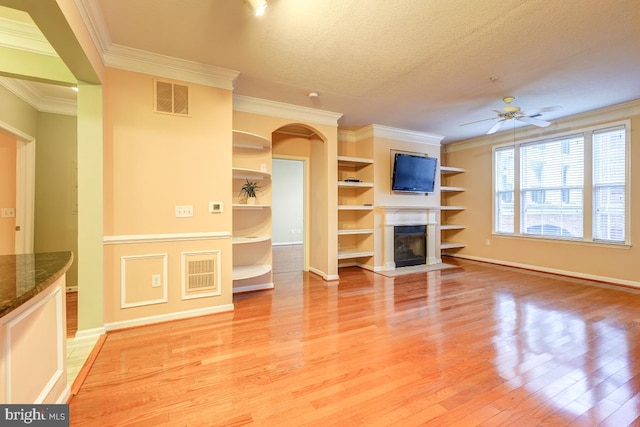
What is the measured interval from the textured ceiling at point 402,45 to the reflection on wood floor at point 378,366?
106 inches

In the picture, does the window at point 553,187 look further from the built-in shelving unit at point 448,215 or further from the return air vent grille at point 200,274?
the return air vent grille at point 200,274

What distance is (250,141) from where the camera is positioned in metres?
3.83

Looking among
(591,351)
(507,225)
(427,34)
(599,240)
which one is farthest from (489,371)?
(507,225)

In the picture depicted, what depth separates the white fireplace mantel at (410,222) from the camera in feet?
17.5

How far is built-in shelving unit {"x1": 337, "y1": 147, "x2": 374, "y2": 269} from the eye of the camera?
5.34 m

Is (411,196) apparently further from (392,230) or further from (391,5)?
(391,5)

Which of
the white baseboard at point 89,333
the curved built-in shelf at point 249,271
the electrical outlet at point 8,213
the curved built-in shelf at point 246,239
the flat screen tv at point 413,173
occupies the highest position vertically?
the flat screen tv at point 413,173

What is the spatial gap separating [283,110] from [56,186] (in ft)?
10.7

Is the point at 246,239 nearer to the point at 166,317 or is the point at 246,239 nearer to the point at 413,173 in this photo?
the point at 166,317

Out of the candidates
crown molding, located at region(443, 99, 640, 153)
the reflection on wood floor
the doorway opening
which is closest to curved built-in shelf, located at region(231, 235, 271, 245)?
the reflection on wood floor

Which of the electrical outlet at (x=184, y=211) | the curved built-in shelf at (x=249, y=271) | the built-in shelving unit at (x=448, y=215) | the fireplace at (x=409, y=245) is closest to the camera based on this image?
the electrical outlet at (x=184, y=211)

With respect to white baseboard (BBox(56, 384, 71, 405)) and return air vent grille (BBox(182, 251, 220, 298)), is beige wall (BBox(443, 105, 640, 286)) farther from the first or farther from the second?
white baseboard (BBox(56, 384, 71, 405))

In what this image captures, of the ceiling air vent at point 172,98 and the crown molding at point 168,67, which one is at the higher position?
the crown molding at point 168,67

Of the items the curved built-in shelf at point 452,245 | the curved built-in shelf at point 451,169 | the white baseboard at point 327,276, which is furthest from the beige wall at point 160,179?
the curved built-in shelf at point 452,245
